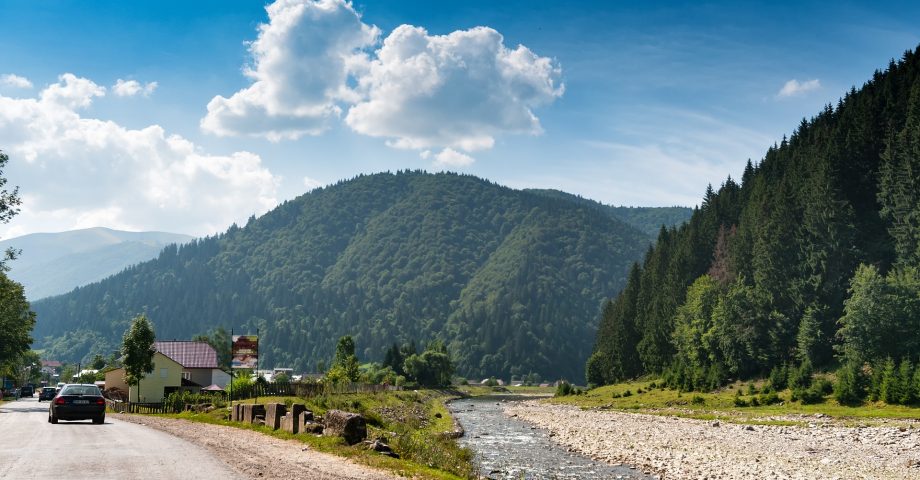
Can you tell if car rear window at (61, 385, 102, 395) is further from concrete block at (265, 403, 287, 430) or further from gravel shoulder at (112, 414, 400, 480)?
concrete block at (265, 403, 287, 430)

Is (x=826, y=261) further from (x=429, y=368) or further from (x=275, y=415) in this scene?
→ (x=429, y=368)

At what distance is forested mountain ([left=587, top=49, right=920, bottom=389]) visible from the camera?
69.9 meters

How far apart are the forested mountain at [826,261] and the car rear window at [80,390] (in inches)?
2539

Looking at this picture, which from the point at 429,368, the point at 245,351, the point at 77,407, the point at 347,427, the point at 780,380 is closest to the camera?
the point at 347,427

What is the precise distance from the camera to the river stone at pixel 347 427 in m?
27.2

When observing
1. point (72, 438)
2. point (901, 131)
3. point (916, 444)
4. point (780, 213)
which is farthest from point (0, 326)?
point (901, 131)

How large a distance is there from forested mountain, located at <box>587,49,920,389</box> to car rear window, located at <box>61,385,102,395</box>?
6448 centimetres

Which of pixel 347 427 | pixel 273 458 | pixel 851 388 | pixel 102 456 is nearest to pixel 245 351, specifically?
pixel 347 427

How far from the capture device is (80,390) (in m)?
40.2

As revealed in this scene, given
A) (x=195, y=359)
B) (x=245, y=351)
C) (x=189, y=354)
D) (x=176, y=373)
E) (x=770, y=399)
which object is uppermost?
(x=245, y=351)

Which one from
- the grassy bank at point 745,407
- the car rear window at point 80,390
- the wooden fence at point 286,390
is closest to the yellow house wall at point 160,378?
the wooden fence at point 286,390

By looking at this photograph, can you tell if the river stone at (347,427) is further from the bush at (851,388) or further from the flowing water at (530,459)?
the bush at (851,388)

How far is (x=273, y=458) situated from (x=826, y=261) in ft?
256

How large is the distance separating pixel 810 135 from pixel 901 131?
109 feet
